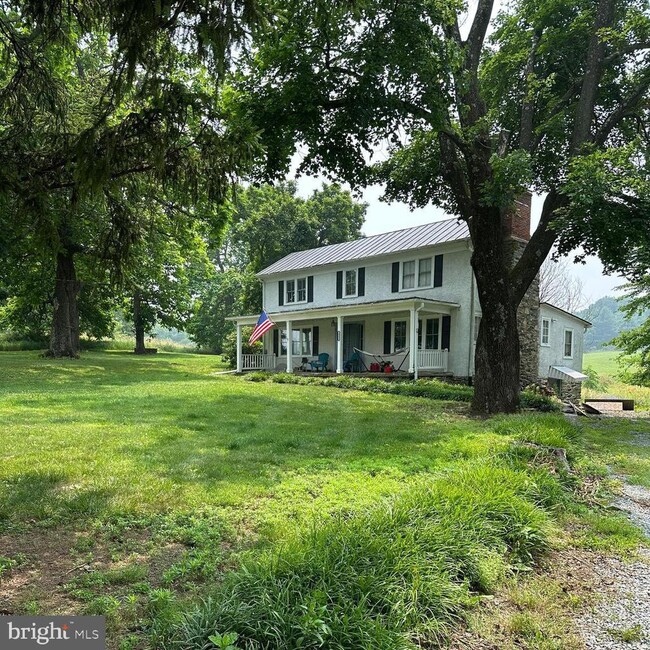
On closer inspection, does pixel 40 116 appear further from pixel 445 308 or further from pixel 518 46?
pixel 445 308

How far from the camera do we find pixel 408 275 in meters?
18.3

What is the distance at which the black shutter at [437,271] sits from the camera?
56.6 ft

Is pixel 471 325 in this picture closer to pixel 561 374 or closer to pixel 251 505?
pixel 561 374

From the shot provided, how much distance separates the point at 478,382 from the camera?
32.9 ft

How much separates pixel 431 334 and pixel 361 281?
381 cm

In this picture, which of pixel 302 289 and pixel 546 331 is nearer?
pixel 546 331

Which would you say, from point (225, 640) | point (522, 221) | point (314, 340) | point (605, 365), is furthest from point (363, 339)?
point (605, 365)

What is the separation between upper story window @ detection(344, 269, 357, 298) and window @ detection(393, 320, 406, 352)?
2.45 m

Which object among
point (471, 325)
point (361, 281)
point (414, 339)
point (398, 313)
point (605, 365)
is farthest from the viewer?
point (605, 365)

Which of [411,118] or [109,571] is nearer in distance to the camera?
[109,571]

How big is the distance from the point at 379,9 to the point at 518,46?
506 cm

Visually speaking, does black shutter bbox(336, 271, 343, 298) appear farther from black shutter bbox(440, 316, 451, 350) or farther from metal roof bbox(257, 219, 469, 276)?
black shutter bbox(440, 316, 451, 350)

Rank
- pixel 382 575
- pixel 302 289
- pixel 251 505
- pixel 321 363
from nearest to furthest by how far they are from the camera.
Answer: pixel 382 575 < pixel 251 505 < pixel 321 363 < pixel 302 289

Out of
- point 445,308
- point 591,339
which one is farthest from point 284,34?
point 591,339
